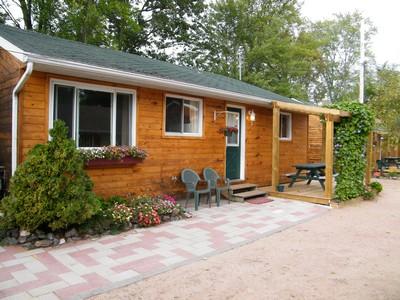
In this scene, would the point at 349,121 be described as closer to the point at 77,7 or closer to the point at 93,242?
the point at 93,242

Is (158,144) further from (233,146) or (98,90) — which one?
(233,146)

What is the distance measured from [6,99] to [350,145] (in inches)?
287

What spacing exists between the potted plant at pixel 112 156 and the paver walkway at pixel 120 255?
1.44 meters

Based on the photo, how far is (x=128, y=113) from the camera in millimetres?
6219

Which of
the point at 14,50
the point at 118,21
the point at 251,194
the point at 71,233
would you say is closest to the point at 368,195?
the point at 251,194

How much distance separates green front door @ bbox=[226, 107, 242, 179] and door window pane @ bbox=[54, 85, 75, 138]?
4.18 metres

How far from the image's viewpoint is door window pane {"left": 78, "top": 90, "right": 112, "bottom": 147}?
18.3 ft

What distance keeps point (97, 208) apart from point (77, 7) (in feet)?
44.5

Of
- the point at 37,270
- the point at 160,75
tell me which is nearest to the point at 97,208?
the point at 37,270

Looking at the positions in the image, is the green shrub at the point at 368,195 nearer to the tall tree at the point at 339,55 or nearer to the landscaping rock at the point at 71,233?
the landscaping rock at the point at 71,233

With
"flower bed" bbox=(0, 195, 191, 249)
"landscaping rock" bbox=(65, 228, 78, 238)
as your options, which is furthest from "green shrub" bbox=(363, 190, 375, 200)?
"landscaping rock" bbox=(65, 228, 78, 238)

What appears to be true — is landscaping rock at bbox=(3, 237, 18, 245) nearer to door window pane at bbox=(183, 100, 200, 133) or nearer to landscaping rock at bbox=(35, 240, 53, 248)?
landscaping rock at bbox=(35, 240, 53, 248)

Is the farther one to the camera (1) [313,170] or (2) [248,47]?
(2) [248,47]

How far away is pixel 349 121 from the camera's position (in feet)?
24.8
